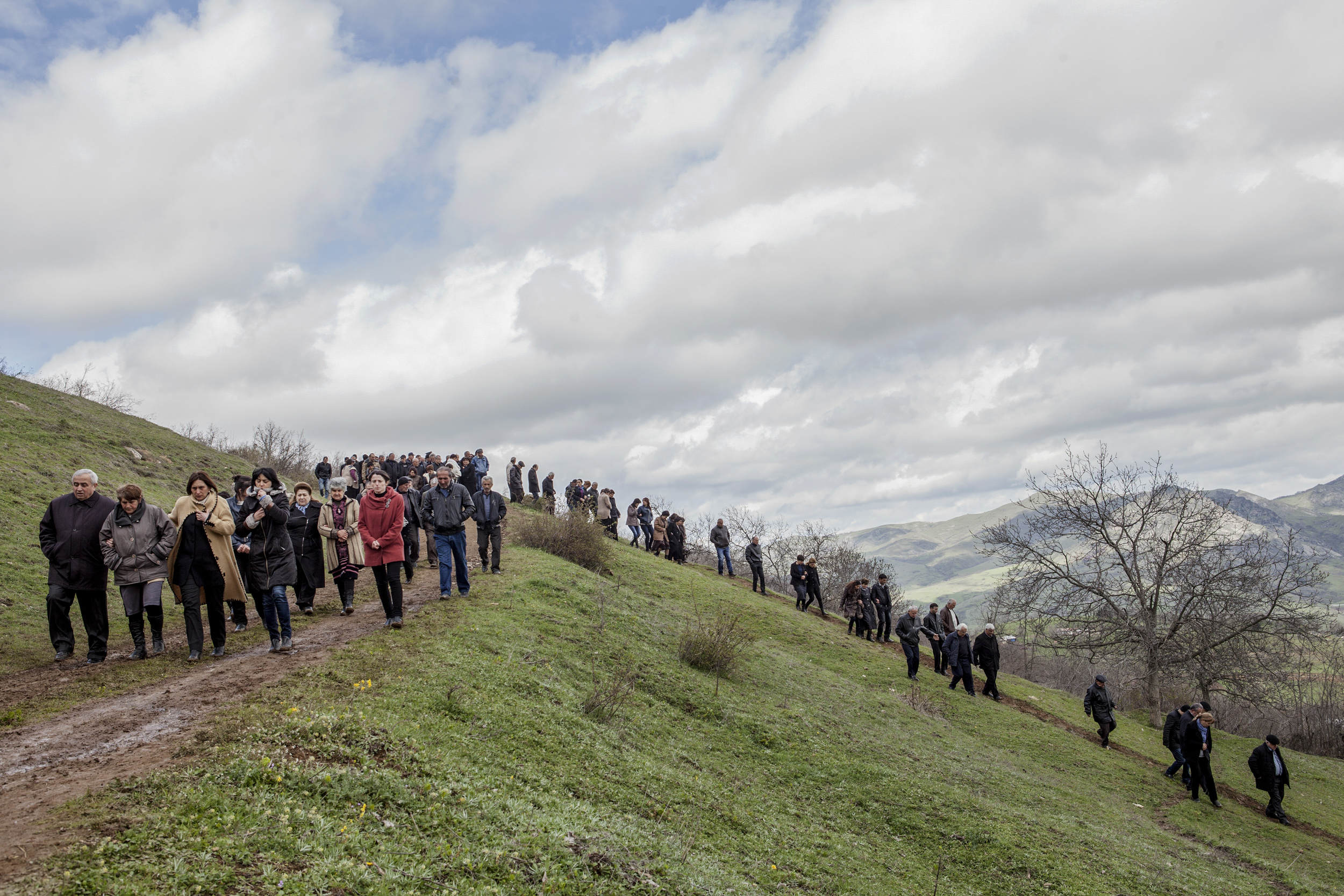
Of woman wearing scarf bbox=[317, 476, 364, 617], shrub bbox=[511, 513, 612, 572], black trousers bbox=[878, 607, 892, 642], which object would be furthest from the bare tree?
woman wearing scarf bbox=[317, 476, 364, 617]

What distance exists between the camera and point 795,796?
1006cm

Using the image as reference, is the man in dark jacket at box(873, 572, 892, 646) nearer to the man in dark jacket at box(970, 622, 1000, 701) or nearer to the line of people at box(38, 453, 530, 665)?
the man in dark jacket at box(970, 622, 1000, 701)

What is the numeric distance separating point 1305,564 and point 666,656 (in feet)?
105

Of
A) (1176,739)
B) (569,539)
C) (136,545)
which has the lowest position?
(1176,739)

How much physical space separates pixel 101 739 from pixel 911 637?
65.9 feet

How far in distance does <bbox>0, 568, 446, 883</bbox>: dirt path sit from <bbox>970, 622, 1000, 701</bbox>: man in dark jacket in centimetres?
1821

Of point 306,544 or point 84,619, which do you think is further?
point 306,544

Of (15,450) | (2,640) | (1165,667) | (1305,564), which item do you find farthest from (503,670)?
(1305,564)

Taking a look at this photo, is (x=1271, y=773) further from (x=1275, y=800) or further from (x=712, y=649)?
(x=712, y=649)

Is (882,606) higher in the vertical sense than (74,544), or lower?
lower

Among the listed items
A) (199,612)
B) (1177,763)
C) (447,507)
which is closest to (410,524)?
(447,507)

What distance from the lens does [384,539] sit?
10.8 metres

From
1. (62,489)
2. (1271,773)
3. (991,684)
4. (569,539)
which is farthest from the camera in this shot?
(569,539)

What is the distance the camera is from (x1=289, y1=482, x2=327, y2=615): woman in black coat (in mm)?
12234
